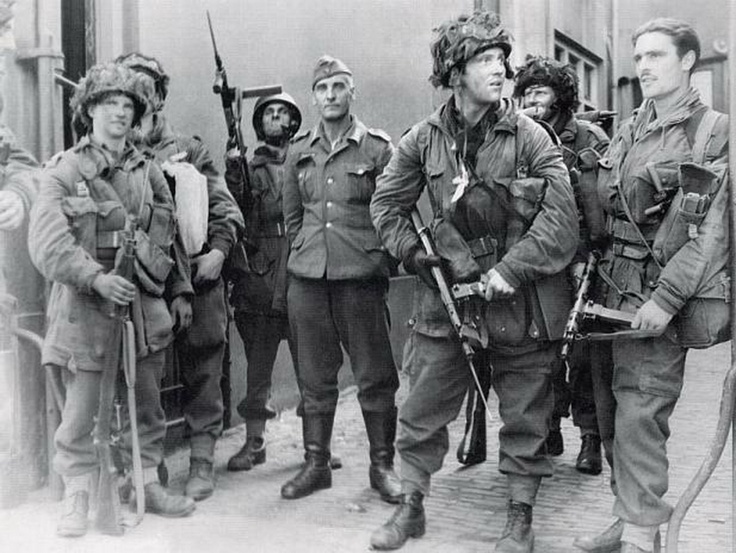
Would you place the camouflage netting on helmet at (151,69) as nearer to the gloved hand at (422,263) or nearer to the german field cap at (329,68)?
the german field cap at (329,68)

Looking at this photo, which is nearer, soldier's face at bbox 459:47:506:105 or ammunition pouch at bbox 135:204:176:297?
soldier's face at bbox 459:47:506:105

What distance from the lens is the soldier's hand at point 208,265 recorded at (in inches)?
203

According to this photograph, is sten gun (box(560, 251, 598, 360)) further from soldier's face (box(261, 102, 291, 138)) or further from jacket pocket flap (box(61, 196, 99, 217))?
soldier's face (box(261, 102, 291, 138))

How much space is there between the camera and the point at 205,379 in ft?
17.1

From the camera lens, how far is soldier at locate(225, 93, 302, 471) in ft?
18.8

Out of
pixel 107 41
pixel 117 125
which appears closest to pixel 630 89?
pixel 107 41

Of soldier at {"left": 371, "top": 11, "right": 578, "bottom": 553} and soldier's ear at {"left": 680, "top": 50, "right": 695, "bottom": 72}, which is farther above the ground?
soldier's ear at {"left": 680, "top": 50, "right": 695, "bottom": 72}

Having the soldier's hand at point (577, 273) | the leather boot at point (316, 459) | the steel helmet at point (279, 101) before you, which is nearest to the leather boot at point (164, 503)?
the leather boot at point (316, 459)

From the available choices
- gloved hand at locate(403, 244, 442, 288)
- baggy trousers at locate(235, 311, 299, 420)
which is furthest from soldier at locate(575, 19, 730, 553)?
baggy trousers at locate(235, 311, 299, 420)

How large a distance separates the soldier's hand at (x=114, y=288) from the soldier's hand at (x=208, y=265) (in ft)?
2.49

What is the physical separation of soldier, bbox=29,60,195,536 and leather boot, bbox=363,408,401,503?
3.18ft

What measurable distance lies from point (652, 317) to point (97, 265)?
238 centimetres

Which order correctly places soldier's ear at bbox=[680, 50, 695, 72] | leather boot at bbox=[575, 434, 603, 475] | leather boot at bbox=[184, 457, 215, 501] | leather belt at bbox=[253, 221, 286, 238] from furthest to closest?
leather belt at bbox=[253, 221, 286, 238] < leather boot at bbox=[575, 434, 603, 475] < leather boot at bbox=[184, 457, 215, 501] < soldier's ear at bbox=[680, 50, 695, 72]

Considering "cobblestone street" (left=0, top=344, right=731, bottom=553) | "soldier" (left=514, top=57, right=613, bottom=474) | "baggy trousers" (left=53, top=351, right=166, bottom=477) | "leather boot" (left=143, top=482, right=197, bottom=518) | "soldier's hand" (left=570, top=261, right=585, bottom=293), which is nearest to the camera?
"soldier's hand" (left=570, top=261, right=585, bottom=293)
